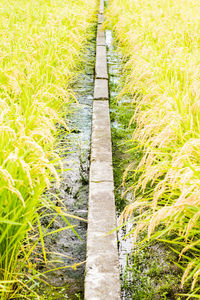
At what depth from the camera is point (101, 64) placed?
221 inches

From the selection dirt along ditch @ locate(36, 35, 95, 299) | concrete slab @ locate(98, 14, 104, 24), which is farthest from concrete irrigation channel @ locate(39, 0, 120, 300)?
concrete slab @ locate(98, 14, 104, 24)

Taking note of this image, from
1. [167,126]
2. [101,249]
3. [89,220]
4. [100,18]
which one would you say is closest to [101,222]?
[89,220]

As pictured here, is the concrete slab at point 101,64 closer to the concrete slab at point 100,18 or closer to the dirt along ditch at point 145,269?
the dirt along ditch at point 145,269

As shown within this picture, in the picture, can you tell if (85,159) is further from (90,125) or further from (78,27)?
(78,27)

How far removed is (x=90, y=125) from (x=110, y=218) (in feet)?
5.90

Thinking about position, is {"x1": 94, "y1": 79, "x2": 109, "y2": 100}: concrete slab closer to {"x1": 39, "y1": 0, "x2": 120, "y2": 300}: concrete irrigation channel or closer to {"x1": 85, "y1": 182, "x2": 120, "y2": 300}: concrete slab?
{"x1": 39, "y1": 0, "x2": 120, "y2": 300}: concrete irrigation channel

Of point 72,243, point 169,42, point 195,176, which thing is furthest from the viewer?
point 169,42

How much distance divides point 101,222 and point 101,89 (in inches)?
102

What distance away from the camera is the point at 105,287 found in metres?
1.87

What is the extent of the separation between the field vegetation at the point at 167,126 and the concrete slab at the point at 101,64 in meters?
0.36

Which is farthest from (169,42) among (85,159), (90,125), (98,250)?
(98,250)

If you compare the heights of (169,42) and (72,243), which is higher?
(169,42)

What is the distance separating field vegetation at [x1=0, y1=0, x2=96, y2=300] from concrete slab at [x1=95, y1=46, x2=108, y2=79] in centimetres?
35

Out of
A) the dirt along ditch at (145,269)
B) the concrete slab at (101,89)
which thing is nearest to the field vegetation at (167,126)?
the dirt along ditch at (145,269)
